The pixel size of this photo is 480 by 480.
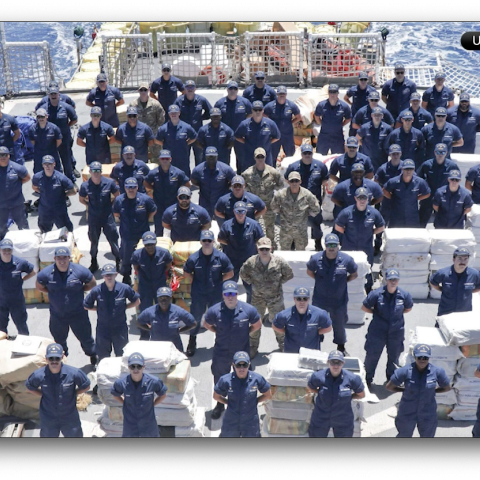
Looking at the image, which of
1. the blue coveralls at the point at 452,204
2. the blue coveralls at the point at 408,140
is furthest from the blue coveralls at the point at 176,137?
the blue coveralls at the point at 452,204

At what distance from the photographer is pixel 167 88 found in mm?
17781

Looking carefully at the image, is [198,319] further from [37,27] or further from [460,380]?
[37,27]

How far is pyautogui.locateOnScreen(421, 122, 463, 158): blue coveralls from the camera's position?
1549 cm

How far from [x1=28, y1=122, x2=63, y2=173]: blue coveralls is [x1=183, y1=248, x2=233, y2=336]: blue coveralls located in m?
4.85

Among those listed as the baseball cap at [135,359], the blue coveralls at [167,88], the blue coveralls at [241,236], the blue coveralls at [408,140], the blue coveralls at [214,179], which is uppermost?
the blue coveralls at [167,88]

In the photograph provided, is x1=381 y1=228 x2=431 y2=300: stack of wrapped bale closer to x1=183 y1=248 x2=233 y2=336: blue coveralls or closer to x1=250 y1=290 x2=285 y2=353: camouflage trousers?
x1=250 y1=290 x2=285 y2=353: camouflage trousers

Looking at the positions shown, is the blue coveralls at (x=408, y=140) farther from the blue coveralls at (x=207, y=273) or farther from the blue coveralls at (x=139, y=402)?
the blue coveralls at (x=139, y=402)

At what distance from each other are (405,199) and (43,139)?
6249mm

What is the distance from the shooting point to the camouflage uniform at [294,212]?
44.4ft

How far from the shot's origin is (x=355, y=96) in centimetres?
1714

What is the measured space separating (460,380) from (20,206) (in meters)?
7.47

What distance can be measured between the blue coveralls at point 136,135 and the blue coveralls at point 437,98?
17.0 ft

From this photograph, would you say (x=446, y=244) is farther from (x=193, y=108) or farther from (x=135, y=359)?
(x=193, y=108)

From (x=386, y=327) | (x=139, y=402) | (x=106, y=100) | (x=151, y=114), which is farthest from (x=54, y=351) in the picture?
(x=106, y=100)
